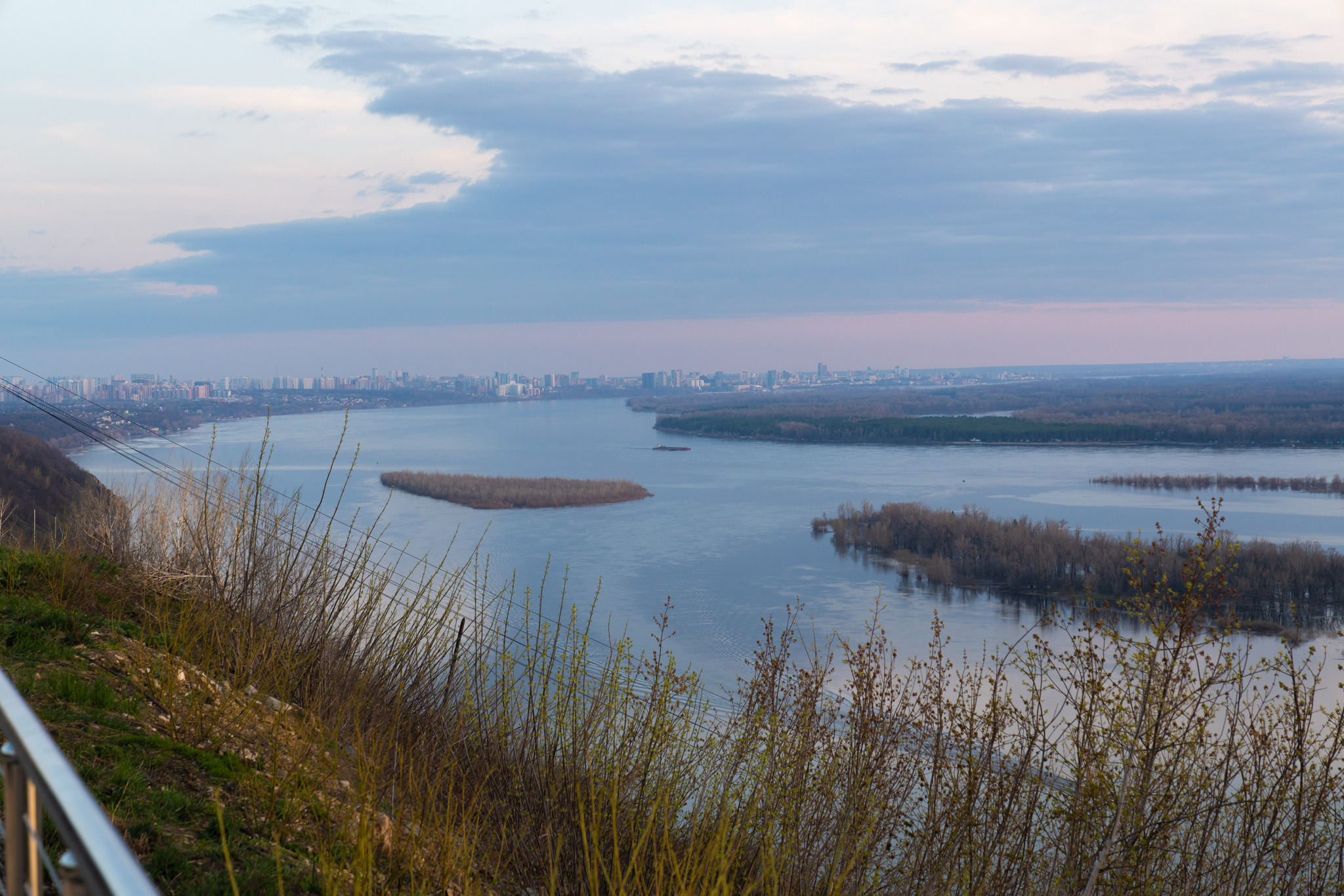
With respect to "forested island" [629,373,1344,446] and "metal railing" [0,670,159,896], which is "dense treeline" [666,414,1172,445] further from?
"metal railing" [0,670,159,896]

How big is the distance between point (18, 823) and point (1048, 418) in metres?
107

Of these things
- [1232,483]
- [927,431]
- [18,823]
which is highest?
[18,823]

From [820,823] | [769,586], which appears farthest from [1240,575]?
[820,823]

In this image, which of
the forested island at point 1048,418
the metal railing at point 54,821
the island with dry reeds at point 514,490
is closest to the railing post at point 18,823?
the metal railing at point 54,821

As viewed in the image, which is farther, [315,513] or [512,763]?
[315,513]

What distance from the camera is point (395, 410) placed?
158875 millimetres

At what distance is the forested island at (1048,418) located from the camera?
261 ft

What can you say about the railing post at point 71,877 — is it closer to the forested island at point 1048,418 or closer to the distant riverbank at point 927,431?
the distant riverbank at point 927,431

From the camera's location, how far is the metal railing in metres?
0.86

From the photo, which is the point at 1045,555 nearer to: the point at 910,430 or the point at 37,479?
the point at 37,479

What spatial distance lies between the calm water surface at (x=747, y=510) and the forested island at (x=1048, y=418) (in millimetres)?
5745

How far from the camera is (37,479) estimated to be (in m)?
36.0

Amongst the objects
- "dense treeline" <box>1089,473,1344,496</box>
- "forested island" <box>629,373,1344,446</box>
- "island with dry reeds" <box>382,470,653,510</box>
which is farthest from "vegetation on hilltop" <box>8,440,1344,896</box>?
"forested island" <box>629,373,1344,446</box>

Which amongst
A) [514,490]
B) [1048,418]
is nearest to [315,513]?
[514,490]
